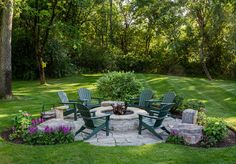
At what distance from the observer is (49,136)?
601 centimetres

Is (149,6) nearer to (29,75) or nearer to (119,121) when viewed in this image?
(29,75)

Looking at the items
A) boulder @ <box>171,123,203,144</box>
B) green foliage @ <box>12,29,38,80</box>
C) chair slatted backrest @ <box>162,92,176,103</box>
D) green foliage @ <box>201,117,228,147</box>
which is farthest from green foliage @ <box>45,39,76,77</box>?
green foliage @ <box>201,117,228,147</box>

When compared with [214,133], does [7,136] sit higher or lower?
lower

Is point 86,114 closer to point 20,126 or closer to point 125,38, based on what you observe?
point 20,126

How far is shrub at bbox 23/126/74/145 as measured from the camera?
19.6 feet

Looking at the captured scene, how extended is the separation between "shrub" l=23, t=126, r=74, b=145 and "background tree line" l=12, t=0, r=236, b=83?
801 centimetres

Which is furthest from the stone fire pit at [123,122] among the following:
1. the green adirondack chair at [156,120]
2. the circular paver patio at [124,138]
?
the green adirondack chair at [156,120]

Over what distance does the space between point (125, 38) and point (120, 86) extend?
16539mm

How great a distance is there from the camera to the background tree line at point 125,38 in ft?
52.3

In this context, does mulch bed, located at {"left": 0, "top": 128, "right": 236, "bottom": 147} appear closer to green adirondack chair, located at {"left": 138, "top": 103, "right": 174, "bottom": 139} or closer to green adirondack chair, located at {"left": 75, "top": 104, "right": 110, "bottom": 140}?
green adirondack chair, located at {"left": 138, "top": 103, "right": 174, "bottom": 139}

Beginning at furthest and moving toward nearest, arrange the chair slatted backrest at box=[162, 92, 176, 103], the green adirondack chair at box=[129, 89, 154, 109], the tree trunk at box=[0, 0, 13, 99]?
the tree trunk at box=[0, 0, 13, 99]
the green adirondack chair at box=[129, 89, 154, 109]
the chair slatted backrest at box=[162, 92, 176, 103]

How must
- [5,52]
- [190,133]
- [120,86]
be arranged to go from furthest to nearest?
[5,52]
[120,86]
[190,133]

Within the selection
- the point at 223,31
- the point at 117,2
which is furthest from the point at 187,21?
the point at 117,2

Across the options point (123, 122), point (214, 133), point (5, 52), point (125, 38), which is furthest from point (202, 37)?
point (214, 133)
